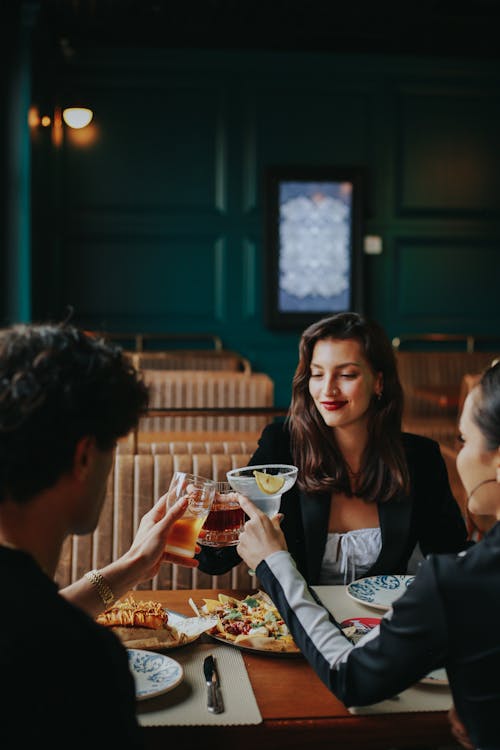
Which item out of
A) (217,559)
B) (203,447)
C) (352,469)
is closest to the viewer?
(217,559)

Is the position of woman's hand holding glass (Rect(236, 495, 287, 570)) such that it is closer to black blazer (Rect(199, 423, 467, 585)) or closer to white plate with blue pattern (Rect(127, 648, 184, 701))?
white plate with blue pattern (Rect(127, 648, 184, 701))

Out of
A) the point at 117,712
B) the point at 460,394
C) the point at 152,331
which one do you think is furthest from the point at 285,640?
the point at 152,331

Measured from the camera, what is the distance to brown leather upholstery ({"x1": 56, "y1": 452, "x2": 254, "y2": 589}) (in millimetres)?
2281

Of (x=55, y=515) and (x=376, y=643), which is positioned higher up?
(x=55, y=515)

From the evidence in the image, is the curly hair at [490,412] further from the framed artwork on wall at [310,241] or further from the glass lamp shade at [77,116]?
the glass lamp shade at [77,116]

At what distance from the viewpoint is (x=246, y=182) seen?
21.9 feet

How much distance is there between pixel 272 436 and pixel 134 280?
4542 mm

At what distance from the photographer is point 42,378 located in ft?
3.29

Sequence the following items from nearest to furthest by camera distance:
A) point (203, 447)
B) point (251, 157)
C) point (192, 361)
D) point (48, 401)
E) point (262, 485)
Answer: point (48, 401) → point (262, 485) → point (203, 447) → point (192, 361) → point (251, 157)

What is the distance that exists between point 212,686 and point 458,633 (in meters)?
0.43

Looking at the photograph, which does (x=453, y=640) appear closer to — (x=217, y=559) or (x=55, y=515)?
(x=55, y=515)

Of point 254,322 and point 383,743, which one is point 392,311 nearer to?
point 254,322

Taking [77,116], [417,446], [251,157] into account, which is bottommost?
[417,446]

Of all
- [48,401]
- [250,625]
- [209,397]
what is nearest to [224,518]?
[250,625]
